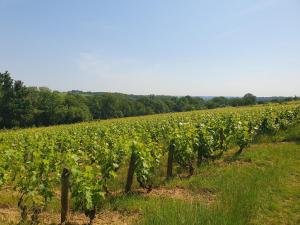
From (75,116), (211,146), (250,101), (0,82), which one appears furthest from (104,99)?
(211,146)

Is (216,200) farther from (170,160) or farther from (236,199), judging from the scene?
(170,160)

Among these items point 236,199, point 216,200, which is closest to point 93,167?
point 216,200

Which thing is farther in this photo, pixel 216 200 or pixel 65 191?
pixel 216 200

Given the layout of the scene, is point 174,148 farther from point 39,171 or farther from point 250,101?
point 250,101

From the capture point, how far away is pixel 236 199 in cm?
661

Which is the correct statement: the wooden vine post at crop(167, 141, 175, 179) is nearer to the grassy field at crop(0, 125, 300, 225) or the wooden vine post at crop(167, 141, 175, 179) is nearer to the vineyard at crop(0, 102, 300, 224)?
the vineyard at crop(0, 102, 300, 224)

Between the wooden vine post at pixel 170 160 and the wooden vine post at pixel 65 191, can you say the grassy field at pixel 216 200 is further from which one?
the wooden vine post at pixel 170 160

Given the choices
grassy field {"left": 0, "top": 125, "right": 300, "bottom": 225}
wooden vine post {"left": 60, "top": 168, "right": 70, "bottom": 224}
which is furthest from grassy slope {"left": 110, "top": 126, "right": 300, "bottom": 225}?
wooden vine post {"left": 60, "top": 168, "right": 70, "bottom": 224}

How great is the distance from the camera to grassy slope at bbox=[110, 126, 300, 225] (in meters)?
5.77

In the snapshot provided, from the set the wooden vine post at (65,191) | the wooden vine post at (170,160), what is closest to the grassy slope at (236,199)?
the wooden vine post at (170,160)

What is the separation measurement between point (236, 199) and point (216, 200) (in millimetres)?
483

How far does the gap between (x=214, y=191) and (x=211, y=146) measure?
3877mm

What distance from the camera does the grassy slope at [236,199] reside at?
577 cm

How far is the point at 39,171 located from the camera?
680cm
